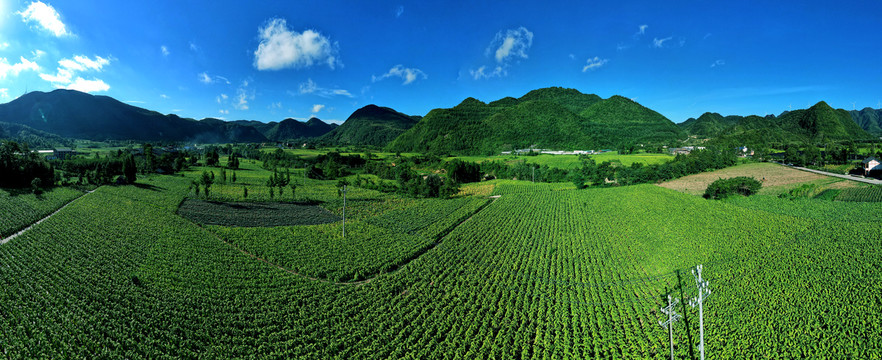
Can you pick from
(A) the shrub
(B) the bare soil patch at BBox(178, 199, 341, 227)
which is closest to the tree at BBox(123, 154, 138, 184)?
(B) the bare soil patch at BBox(178, 199, 341, 227)

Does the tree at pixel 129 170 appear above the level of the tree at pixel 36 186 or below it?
above

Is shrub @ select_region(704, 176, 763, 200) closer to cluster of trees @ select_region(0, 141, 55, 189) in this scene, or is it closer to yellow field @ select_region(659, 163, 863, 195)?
yellow field @ select_region(659, 163, 863, 195)

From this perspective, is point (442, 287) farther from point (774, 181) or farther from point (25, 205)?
point (774, 181)

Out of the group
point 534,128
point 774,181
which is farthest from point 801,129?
point 774,181

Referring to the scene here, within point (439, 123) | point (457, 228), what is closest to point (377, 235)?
point (457, 228)

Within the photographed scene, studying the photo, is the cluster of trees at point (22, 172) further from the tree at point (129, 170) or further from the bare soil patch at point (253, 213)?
the bare soil patch at point (253, 213)

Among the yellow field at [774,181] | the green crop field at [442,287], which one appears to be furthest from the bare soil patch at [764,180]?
the green crop field at [442,287]

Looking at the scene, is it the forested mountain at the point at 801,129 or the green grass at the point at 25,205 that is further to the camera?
the forested mountain at the point at 801,129
